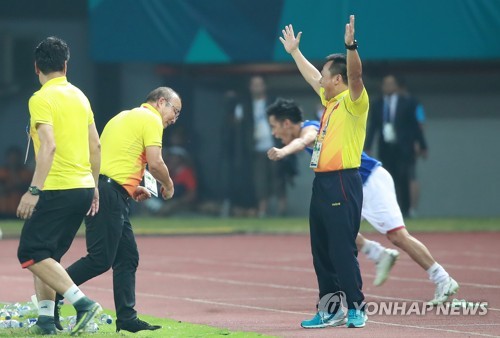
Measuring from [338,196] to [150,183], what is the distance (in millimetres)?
1523

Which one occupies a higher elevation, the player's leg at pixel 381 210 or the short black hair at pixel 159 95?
the short black hair at pixel 159 95

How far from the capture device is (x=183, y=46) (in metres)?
24.0

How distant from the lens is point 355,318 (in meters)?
10.5

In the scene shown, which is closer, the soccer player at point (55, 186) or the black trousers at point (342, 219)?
the soccer player at point (55, 186)

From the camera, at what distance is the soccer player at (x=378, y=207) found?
463 inches

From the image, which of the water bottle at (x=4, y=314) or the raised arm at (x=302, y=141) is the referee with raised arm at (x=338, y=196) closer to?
the raised arm at (x=302, y=141)

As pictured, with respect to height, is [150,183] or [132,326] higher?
[150,183]

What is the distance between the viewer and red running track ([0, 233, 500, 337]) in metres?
10.8

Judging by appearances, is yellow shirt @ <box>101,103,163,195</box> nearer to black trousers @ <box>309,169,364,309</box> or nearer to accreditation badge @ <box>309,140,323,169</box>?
accreditation badge @ <box>309,140,323,169</box>

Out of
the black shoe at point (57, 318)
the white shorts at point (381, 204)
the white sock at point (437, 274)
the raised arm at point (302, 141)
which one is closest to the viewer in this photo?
the black shoe at point (57, 318)

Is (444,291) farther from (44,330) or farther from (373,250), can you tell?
(44,330)

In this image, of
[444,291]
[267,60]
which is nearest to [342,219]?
[444,291]

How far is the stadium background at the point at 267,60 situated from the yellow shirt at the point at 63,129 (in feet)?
46.7

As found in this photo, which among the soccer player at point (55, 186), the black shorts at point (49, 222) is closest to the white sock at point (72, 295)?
the soccer player at point (55, 186)
